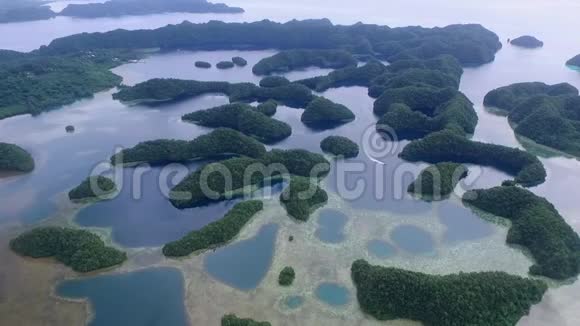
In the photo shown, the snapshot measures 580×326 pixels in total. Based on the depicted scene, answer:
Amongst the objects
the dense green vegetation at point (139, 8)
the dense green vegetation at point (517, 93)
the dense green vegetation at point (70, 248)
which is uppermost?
the dense green vegetation at point (139, 8)

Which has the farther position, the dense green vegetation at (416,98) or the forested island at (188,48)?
the forested island at (188,48)

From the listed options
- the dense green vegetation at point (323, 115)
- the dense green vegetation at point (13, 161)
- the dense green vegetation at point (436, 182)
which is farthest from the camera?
the dense green vegetation at point (323, 115)

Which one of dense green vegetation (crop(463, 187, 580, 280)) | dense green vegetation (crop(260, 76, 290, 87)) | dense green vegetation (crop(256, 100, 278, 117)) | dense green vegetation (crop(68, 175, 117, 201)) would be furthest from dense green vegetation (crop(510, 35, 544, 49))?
dense green vegetation (crop(68, 175, 117, 201))

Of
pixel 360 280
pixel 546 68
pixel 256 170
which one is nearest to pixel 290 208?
pixel 256 170

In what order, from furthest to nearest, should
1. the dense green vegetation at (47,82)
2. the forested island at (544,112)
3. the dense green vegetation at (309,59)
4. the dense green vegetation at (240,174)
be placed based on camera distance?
the dense green vegetation at (309,59)
the dense green vegetation at (47,82)
the forested island at (544,112)
the dense green vegetation at (240,174)

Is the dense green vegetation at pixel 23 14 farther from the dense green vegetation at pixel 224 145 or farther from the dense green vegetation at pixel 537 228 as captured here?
the dense green vegetation at pixel 537 228

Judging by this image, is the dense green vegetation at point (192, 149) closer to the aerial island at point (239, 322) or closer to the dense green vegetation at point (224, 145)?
the dense green vegetation at point (224, 145)

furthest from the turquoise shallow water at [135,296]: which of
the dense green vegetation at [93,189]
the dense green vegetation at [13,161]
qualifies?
the dense green vegetation at [13,161]

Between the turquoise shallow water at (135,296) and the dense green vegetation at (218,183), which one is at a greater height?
the dense green vegetation at (218,183)
